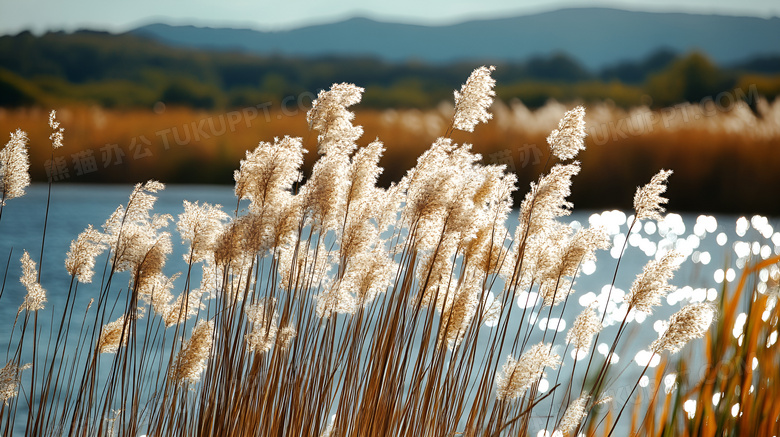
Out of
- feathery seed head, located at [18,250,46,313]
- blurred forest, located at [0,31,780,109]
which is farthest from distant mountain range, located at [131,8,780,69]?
feathery seed head, located at [18,250,46,313]

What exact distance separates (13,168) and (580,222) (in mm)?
4319

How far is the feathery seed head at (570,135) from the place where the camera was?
127 centimetres

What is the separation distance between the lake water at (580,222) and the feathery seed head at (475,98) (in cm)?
170

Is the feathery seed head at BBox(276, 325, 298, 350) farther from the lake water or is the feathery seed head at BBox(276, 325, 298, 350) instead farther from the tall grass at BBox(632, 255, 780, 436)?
the lake water

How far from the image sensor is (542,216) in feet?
4.35

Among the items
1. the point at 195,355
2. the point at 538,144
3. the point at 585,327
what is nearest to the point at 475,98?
the point at 585,327

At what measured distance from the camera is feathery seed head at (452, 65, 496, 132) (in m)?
1.30

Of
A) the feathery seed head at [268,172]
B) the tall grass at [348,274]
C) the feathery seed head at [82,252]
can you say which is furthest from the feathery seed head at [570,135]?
the feathery seed head at [82,252]

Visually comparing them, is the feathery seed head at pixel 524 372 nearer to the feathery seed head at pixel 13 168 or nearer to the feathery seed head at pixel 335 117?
the feathery seed head at pixel 335 117

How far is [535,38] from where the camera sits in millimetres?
7961

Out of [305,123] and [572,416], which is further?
[305,123]

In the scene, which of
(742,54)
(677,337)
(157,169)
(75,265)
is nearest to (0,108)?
(157,169)

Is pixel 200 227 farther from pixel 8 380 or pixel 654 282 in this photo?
pixel 654 282

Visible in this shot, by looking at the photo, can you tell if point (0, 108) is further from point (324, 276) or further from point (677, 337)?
point (677, 337)
